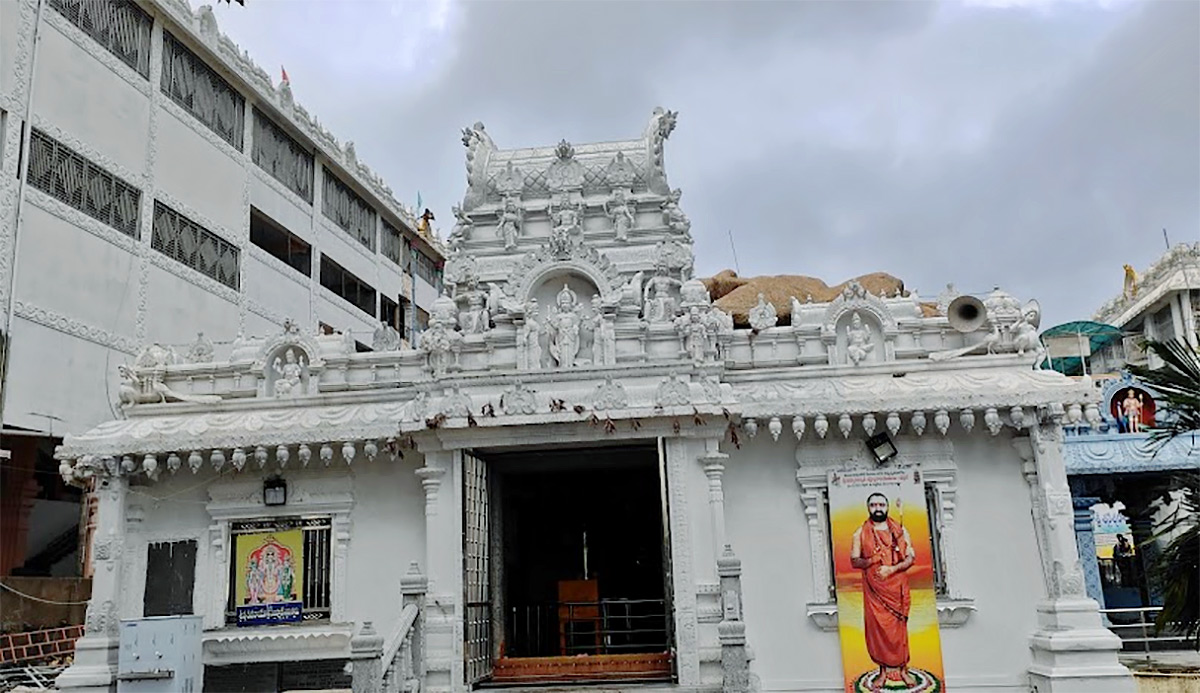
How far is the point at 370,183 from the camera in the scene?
105ft

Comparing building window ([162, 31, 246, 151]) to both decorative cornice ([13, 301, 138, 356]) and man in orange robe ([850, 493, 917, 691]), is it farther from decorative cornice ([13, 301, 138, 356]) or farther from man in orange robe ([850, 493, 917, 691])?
man in orange robe ([850, 493, 917, 691])

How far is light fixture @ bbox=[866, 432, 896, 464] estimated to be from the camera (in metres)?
11.1

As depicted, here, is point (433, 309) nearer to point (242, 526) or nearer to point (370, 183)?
point (242, 526)

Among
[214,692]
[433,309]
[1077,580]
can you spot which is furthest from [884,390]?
[214,692]

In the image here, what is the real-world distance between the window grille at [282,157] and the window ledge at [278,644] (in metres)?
17.2

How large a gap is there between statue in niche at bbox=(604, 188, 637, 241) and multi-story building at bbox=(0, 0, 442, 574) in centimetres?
339

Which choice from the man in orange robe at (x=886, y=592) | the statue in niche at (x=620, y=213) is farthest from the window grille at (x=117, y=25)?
the man in orange robe at (x=886, y=592)

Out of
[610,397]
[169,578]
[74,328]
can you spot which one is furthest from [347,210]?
[610,397]

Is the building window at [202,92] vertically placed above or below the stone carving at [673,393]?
above

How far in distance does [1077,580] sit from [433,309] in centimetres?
794

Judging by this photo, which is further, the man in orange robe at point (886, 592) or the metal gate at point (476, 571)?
the metal gate at point (476, 571)

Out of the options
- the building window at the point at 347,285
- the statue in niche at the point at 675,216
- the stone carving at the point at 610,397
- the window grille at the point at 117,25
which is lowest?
the stone carving at the point at 610,397

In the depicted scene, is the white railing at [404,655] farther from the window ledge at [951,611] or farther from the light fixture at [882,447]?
the light fixture at [882,447]

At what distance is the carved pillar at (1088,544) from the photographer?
15.5 m
